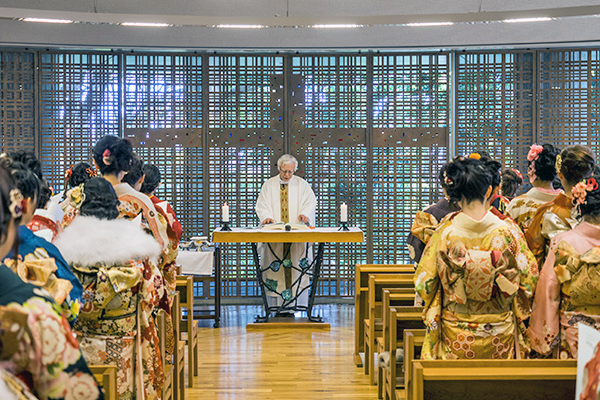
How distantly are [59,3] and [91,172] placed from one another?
384 cm

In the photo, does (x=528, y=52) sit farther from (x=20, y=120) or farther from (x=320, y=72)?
(x=20, y=120)

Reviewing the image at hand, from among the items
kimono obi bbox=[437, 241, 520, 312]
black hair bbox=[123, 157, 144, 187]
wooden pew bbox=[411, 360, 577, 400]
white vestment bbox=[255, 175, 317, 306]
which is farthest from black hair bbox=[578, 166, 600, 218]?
white vestment bbox=[255, 175, 317, 306]

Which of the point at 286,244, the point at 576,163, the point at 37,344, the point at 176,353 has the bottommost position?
the point at 176,353

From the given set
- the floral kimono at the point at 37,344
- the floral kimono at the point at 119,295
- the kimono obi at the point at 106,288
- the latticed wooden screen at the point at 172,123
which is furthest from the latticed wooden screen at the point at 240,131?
the floral kimono at the point at 37,344

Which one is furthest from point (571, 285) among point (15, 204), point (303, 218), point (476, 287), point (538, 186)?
point (303, 218)

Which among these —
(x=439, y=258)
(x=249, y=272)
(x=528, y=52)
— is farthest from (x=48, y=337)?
(x=528, y=52)

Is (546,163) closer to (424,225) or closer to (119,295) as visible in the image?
(424,225)

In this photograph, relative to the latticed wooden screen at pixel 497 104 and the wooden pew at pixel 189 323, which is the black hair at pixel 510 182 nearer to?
the latticed wooden screen at pixel 497 104

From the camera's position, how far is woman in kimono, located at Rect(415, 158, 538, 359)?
270cm

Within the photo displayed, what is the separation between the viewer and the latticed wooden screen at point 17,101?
7180mm

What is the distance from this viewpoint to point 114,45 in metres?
7.16

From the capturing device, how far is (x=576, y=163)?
10.8 ft

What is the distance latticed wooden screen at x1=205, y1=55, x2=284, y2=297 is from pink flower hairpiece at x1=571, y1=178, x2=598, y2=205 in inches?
198

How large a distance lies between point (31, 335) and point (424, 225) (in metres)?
3.17
